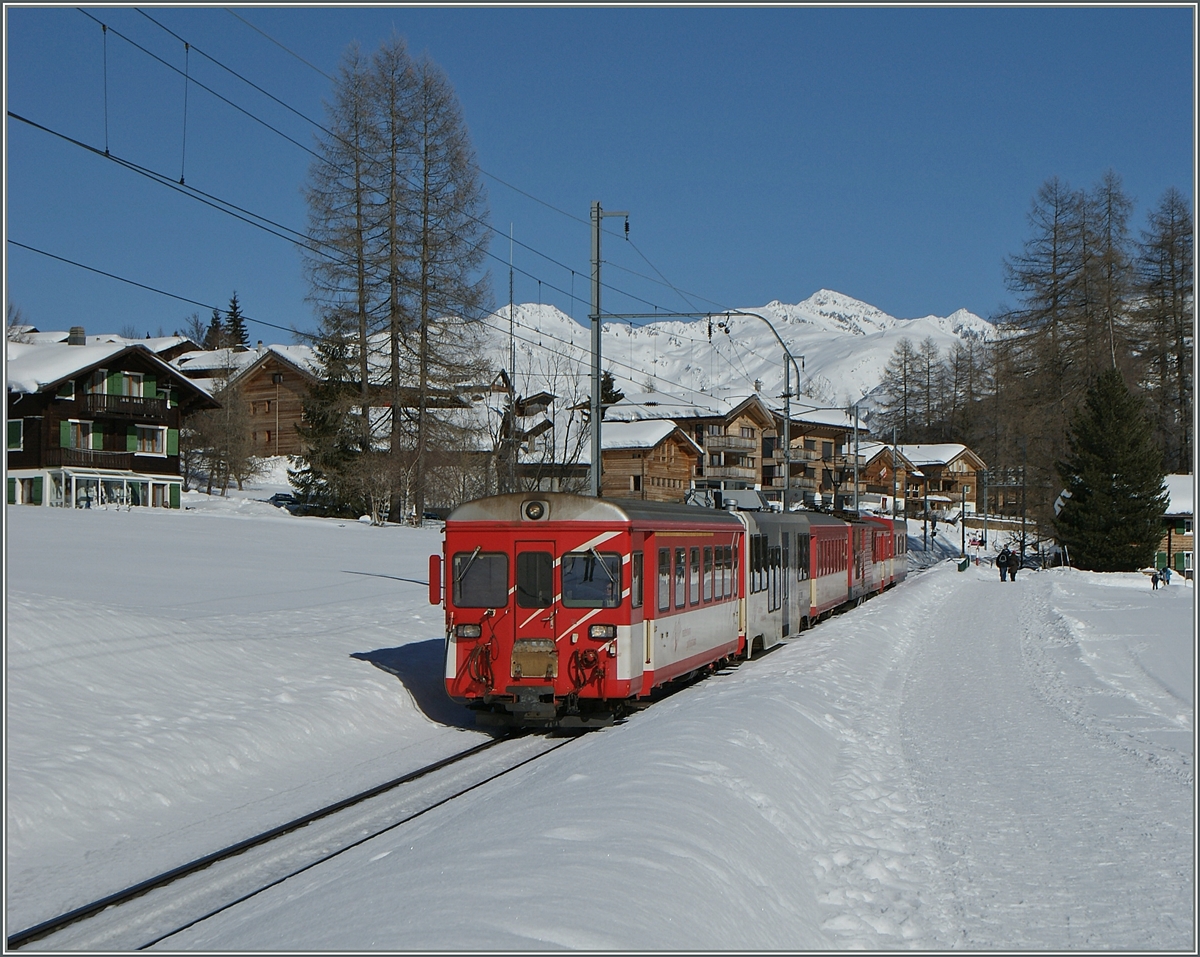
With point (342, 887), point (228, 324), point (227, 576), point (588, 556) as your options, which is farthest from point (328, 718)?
point (228, 324)

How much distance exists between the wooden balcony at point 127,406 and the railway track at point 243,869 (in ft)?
148

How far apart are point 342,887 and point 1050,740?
9279mm

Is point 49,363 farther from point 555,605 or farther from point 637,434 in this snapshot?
point 555,605

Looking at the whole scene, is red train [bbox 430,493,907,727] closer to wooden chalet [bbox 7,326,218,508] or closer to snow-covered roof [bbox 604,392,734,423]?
wooden chalet [bbox 7,326,218,508]

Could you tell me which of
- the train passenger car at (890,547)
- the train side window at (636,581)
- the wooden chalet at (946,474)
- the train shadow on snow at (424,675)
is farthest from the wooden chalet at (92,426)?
the wooden chalet at (946,474)

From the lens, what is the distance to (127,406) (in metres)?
52.6

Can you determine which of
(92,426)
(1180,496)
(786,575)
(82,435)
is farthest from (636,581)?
(1180,496)

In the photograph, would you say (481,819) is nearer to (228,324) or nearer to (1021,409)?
(1021,409)

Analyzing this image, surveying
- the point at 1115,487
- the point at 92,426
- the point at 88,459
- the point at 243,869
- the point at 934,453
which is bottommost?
the point at 243,869

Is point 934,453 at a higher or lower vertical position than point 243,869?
higher

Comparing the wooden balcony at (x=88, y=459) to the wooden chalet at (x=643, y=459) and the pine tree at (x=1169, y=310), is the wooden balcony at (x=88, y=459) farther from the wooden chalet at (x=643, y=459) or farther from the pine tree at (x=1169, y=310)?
the pine tree at (x=1169, y=310)

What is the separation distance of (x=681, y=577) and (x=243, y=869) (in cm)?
817

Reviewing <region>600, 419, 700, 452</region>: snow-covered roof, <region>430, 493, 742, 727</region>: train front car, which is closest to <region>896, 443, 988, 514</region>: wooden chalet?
<region>600, 419, 700, 452</region>: snow-covered roof

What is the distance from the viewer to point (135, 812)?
9.88 meters
